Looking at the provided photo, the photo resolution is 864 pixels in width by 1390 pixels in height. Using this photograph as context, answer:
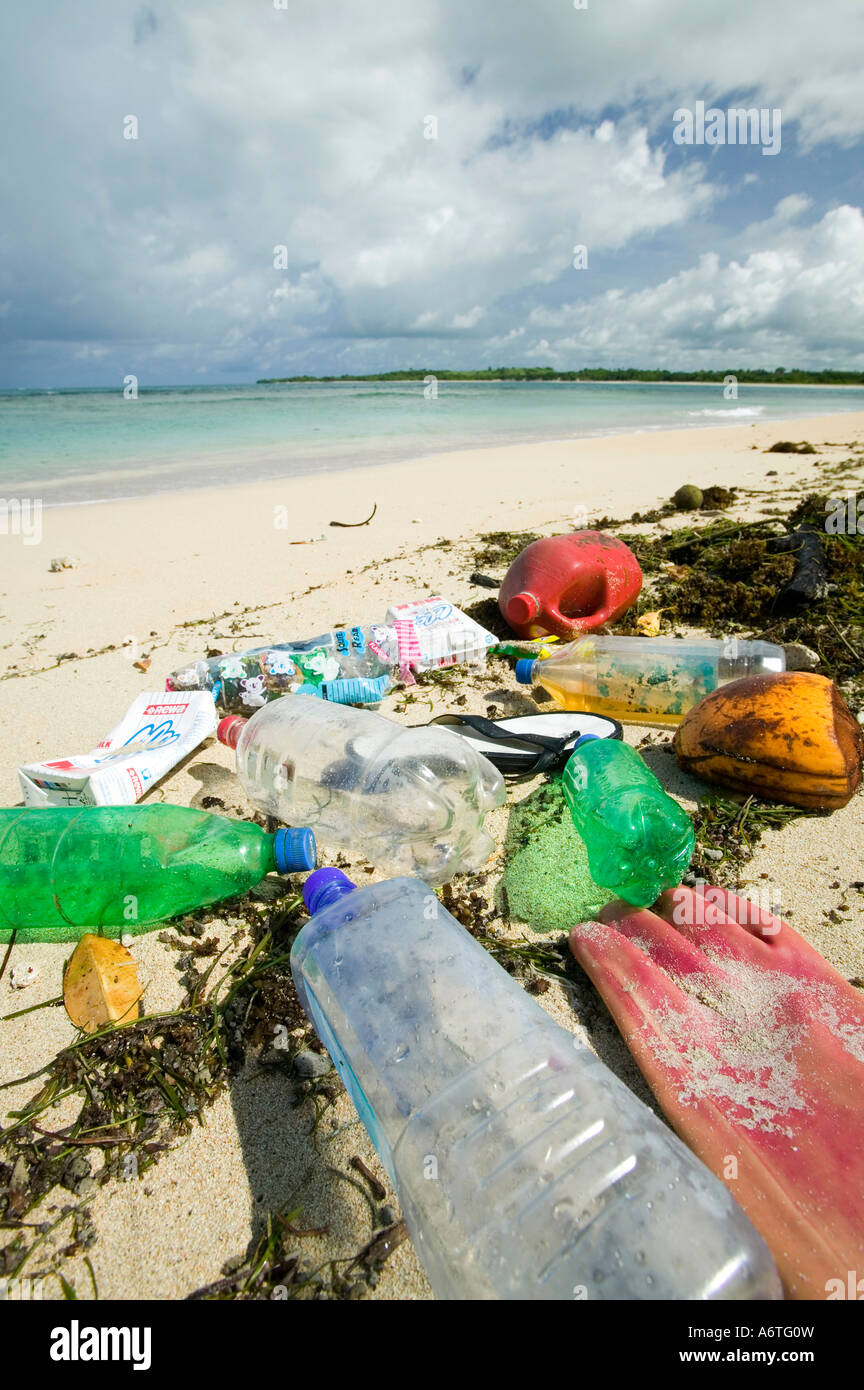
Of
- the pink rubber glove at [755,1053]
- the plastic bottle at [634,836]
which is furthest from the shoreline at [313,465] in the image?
the pink rubber glove at [755,1053]

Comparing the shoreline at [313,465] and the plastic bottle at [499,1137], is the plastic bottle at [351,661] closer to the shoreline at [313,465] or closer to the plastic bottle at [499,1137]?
the plastic bottle at [499,1137]

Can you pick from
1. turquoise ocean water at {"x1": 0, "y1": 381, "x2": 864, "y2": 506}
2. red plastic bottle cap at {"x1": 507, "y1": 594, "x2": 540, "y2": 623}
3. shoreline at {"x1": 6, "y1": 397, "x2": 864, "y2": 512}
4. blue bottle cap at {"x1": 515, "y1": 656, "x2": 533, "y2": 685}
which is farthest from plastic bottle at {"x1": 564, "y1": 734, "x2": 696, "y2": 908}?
turquoise ocean water at {"x1": 0, "y1": 381, "x2": 864, "y2": 506}

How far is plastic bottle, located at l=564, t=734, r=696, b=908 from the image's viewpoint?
5.84 feet

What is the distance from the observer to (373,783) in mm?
2164

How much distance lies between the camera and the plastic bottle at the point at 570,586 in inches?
132

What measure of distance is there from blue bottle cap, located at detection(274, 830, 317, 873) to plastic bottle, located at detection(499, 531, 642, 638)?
6.22 ft

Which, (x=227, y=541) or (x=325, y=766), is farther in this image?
(x=227, y=541)

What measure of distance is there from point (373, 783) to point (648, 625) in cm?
201

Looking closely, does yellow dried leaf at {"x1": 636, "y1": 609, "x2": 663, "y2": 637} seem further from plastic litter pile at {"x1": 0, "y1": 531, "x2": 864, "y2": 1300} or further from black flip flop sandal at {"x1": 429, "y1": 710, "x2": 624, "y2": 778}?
black flip flop sandal at {"x1": 429, "y1": 710, "x2": 624, "y2": 778}

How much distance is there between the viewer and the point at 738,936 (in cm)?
162

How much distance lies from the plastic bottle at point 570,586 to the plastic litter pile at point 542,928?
505mm

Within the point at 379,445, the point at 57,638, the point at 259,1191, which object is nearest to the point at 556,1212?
the point at 259,1191
